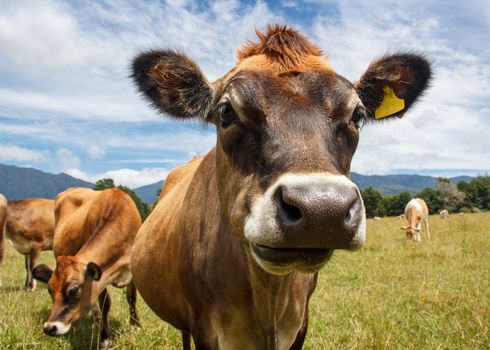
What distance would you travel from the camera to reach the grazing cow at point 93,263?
600cm

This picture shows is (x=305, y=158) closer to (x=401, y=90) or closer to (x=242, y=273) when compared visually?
(x=242, y=273)

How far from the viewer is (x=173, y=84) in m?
3.34

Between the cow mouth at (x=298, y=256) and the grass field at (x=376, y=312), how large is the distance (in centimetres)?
107

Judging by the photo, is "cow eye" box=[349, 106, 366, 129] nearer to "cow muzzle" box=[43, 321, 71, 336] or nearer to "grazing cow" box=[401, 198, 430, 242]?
"cow muzzle" box=[43, 321, 71, 336]

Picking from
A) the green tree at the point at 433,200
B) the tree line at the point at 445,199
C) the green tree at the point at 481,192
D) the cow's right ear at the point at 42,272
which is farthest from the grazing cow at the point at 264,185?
the green tree at the point at 481,192

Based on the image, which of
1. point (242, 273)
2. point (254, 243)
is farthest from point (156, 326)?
point (254, 243)

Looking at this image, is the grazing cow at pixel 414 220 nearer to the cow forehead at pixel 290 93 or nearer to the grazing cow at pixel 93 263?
the grazing cow at pixel 93 263

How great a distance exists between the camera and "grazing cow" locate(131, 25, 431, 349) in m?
1.89

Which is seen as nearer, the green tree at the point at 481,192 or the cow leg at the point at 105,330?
the cow leg at the point at 105,330

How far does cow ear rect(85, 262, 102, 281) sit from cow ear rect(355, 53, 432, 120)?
4642 mm

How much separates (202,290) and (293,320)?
0.74 m

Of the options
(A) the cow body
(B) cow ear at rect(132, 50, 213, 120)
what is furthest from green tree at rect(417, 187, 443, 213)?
(B) cow ear at rect(132, 50, 213, 120)

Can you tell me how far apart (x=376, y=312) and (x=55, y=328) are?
436 cm

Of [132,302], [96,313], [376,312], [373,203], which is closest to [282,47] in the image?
[376,312]
